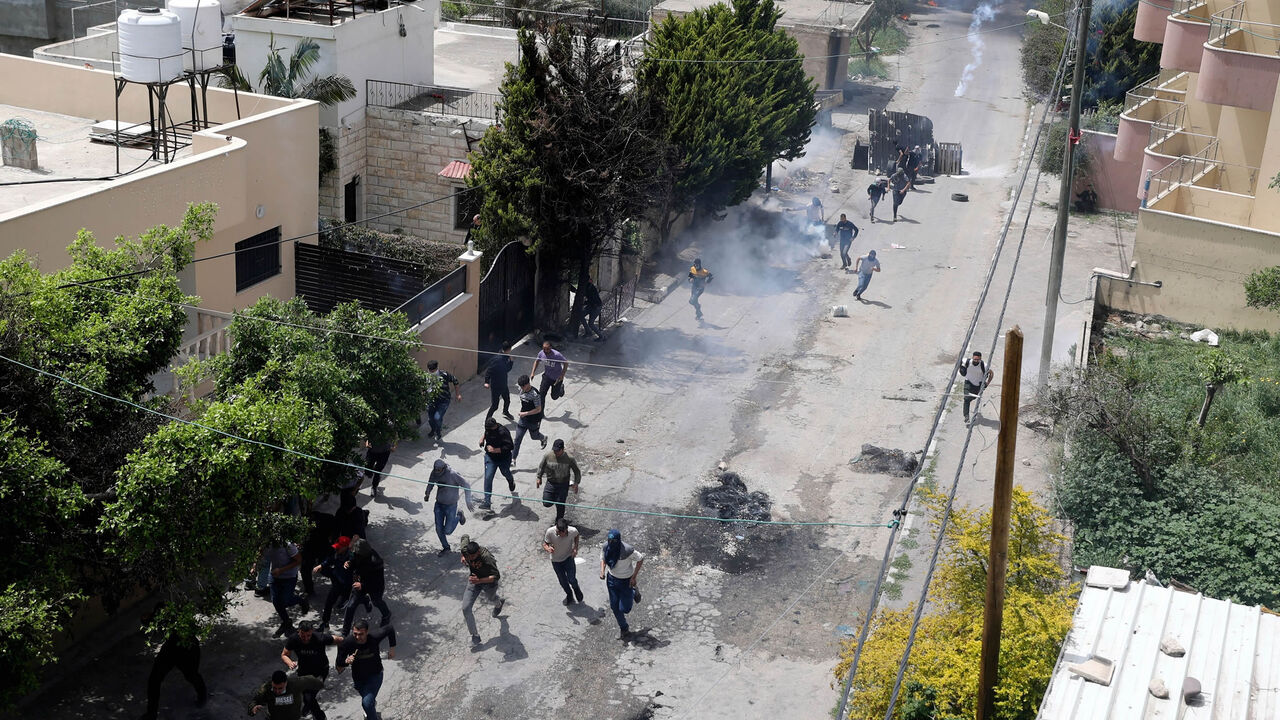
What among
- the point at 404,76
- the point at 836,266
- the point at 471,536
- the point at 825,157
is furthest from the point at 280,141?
the point at 825,157

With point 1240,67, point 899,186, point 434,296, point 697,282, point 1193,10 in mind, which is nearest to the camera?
point 434,296

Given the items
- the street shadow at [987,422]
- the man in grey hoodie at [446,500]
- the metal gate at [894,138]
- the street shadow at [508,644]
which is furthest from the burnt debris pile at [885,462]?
the metal gate at [894,138]

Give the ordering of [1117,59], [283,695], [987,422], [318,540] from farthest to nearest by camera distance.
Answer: [1117,59] → [987,422] → [318,540] → [283,695]

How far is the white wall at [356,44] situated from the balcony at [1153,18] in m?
16.4

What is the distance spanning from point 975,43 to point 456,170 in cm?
3848

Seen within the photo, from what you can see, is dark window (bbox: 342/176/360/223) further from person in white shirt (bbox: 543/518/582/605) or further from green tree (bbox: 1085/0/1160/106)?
green tree (bbox: 1085/0/1160/106)

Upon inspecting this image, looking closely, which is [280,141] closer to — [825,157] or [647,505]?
[647,505]

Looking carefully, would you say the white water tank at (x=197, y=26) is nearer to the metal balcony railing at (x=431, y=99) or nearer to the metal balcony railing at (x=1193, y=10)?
the metal balcony railing at (x=431, y=99)

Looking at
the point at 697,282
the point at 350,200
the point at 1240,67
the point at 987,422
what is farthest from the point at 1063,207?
the point at 350,200

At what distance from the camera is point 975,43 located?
57781 mm

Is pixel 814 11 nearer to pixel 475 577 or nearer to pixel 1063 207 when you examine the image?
pixel 1063 207

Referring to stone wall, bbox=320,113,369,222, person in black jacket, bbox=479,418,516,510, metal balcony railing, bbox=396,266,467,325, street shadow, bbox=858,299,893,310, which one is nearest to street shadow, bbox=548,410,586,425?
metal balcony railing, bbox=396,266,467,325

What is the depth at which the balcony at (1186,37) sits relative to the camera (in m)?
26.7

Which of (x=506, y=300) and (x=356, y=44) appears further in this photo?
(x=356, y=44)
